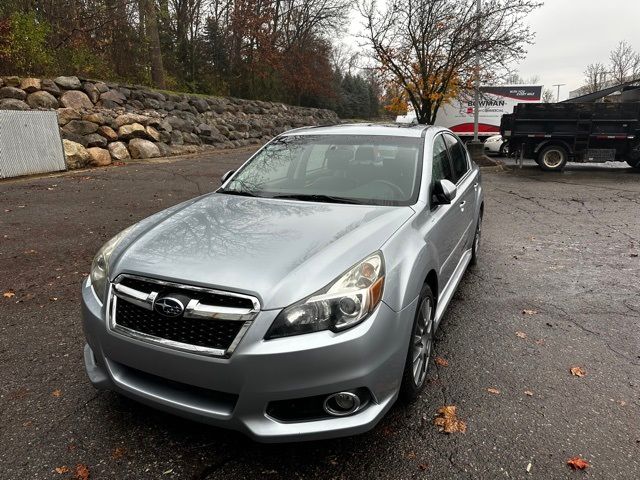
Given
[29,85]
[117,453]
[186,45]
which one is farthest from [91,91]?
[117,453]

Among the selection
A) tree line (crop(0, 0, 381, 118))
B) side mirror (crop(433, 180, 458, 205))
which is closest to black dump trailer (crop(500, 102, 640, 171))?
tree line (crop(0, 0, 381, 118))

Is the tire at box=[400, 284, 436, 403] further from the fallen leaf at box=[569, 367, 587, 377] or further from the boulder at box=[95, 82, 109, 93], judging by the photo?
the boulder at box=[95, 82, 109, 93]

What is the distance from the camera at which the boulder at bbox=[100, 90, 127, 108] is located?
15.4m

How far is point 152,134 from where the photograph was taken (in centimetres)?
1630

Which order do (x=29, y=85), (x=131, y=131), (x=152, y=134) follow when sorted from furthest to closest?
(x=152, y=134) → (x=131, y=131) → (x=29, y=85)

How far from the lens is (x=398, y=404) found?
2.62 metres

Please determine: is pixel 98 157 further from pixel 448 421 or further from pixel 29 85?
pixel 448 421

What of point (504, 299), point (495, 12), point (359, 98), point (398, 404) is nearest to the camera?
point (398, 404)

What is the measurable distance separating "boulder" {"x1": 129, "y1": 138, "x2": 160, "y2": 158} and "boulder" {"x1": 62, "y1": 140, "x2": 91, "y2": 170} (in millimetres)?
2159

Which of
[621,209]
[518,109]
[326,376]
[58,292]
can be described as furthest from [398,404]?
[518,109]

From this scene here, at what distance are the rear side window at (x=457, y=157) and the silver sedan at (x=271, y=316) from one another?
148cm

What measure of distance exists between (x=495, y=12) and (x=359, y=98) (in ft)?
121

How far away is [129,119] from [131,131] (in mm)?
535

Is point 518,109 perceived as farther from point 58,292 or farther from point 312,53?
point 312,53
